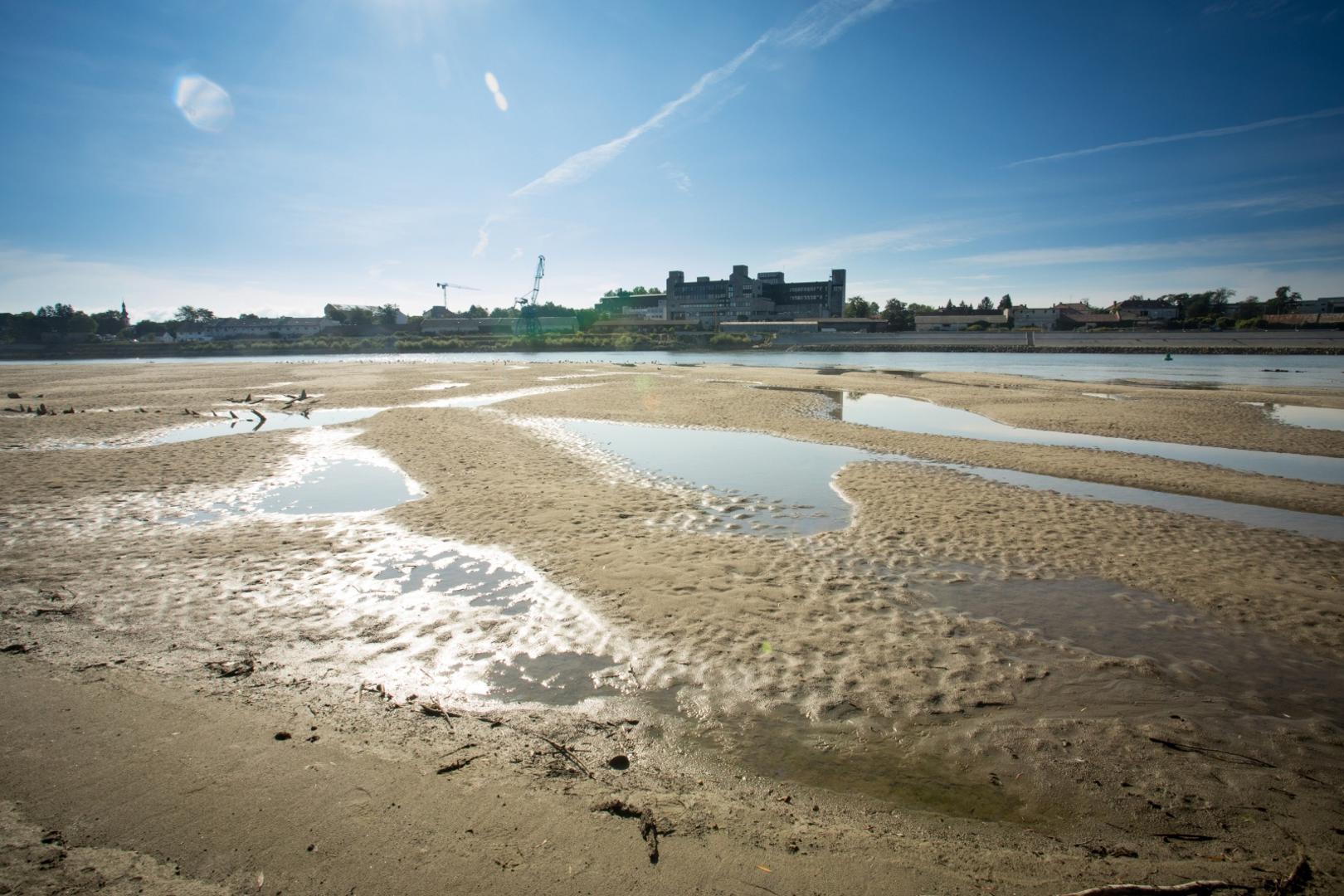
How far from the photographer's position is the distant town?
447ft

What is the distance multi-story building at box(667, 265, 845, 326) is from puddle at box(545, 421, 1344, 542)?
14877 cm

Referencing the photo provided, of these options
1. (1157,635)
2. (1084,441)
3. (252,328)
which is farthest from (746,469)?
(252,328)

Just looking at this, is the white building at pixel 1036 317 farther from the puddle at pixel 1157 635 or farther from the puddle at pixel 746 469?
the puddle at pixel 1157 635

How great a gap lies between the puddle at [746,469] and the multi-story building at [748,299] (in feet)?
484

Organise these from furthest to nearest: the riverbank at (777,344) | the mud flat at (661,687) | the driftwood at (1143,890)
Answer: the riverbank at (777,344)
the mud flat at (661,687)
the driftwood at (1143,890)

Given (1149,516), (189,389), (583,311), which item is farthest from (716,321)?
(1149,516)

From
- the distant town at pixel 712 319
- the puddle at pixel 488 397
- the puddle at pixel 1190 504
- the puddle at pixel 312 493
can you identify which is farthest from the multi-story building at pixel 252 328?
the puddle at pixel 1190 504

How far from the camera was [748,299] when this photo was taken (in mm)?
174375

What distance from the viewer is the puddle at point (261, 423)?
73.3ft

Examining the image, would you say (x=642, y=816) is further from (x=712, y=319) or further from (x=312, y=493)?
(x=712, y=319)

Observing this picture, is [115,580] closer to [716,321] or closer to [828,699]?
[828,699]

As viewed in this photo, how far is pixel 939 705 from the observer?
5.77 metres

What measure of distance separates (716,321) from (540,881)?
512ft

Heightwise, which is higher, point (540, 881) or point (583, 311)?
point (583, 311)
